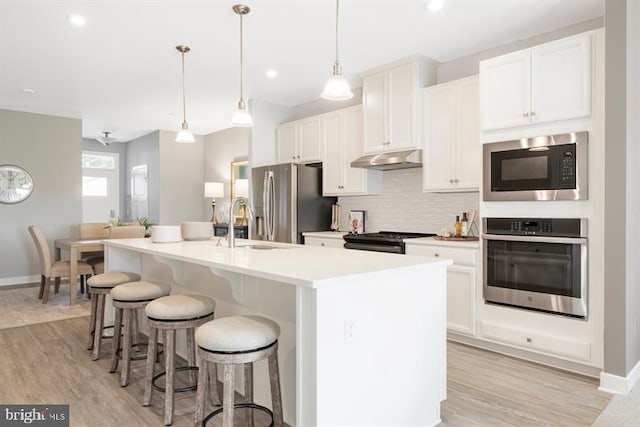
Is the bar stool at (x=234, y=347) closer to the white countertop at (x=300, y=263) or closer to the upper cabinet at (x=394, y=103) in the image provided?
the white countertop at (x=300, y=263)

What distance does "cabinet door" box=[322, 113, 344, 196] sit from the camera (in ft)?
16.3

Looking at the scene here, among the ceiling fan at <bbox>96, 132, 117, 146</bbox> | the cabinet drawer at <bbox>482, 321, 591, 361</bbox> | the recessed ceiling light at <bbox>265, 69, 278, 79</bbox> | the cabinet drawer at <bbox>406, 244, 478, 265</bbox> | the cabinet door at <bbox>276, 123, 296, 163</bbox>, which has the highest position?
the recessed ceiling light at <bbox>265, 69, 278, 79</bbox>

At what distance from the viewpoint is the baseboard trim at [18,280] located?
6241 millimetres

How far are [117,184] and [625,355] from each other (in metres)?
9.40

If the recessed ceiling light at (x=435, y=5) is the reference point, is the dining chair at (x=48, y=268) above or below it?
below

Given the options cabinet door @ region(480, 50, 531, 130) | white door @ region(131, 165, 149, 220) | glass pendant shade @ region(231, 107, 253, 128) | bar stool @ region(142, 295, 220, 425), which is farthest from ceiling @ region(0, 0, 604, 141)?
white door @ region(131, 165, 149, 220)

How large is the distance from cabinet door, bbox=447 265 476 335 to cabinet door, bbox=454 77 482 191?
0.78 m

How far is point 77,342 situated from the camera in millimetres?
3613

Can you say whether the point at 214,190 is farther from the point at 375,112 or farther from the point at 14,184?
the point at 375,112

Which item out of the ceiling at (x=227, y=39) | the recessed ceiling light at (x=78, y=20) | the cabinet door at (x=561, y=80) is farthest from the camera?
the recessed ceiling light at (x=78, y=20)

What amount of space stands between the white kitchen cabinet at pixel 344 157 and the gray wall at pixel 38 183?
441 centimetres

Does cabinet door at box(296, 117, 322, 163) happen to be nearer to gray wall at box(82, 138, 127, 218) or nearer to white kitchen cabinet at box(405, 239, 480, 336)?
white kitchen cabinet at box(405, 239, 480, 336)

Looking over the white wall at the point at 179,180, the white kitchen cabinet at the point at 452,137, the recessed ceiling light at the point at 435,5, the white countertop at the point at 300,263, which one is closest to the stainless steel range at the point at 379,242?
the white kitchen cabinet at the point at 452,137

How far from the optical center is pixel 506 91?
321 cm
